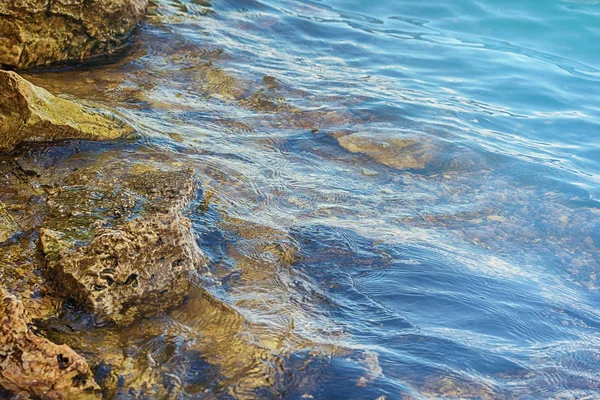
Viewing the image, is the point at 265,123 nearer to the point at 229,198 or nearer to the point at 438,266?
the point at 229,198

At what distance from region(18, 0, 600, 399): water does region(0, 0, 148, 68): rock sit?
378 mm

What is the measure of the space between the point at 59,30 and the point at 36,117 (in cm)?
279

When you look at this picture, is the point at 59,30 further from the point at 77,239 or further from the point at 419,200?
the point at 419,200

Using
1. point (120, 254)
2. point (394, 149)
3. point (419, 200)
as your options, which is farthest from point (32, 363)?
point (394, 149)

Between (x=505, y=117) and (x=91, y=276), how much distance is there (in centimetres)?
692

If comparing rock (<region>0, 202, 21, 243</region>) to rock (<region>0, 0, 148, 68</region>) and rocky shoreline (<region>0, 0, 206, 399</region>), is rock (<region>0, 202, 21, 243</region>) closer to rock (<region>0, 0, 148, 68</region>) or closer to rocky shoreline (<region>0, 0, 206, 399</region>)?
rocky shoreline (<region>0, 0, 206, 399</region>)

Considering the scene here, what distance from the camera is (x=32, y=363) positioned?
8.77ft

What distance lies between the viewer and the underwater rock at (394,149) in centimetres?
638

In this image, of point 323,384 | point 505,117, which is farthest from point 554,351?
point 505,117

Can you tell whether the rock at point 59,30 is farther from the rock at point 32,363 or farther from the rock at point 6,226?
the rock at point 32,363

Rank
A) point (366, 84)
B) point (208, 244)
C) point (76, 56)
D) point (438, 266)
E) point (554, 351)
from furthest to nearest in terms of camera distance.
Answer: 1. point (366, 84)
2. point (76, 56)
3. point (438, 266)
4. point (208, 244)
5. point (554, 351)

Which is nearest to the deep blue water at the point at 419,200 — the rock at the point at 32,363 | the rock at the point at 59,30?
the rock at the point at 32,363

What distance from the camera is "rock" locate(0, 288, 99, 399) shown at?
2.65 m

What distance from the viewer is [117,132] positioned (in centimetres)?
530
